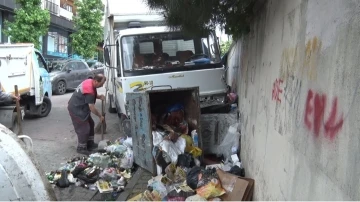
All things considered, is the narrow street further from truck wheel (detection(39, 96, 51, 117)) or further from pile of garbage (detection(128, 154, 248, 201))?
pile of garbage (detection(128, 154, 248, 201))

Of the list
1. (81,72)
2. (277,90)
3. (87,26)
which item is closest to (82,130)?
(277,90)

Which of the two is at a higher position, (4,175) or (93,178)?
(4,175)

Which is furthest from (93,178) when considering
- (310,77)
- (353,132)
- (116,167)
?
(353,132)

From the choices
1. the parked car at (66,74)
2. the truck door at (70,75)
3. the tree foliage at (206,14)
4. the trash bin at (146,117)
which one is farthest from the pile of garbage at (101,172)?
the truck door at (70,75)

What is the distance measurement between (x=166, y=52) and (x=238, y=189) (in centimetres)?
363

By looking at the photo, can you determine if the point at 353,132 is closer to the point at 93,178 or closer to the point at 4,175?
the point at 4,175

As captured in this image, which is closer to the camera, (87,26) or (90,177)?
(90,177)

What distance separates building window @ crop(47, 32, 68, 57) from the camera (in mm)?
27219

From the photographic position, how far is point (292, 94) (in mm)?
2834

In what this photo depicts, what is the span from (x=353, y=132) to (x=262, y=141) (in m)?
2.24

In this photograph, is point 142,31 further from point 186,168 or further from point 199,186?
point 199,186

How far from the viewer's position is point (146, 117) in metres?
5.42

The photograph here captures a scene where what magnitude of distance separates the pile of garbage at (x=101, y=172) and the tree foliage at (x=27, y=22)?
42.1ft

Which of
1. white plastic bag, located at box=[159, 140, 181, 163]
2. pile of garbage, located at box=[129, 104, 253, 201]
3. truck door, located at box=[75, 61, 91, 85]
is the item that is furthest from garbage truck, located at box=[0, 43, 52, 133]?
truck door, located at box=[75, 61, 91, 85]
